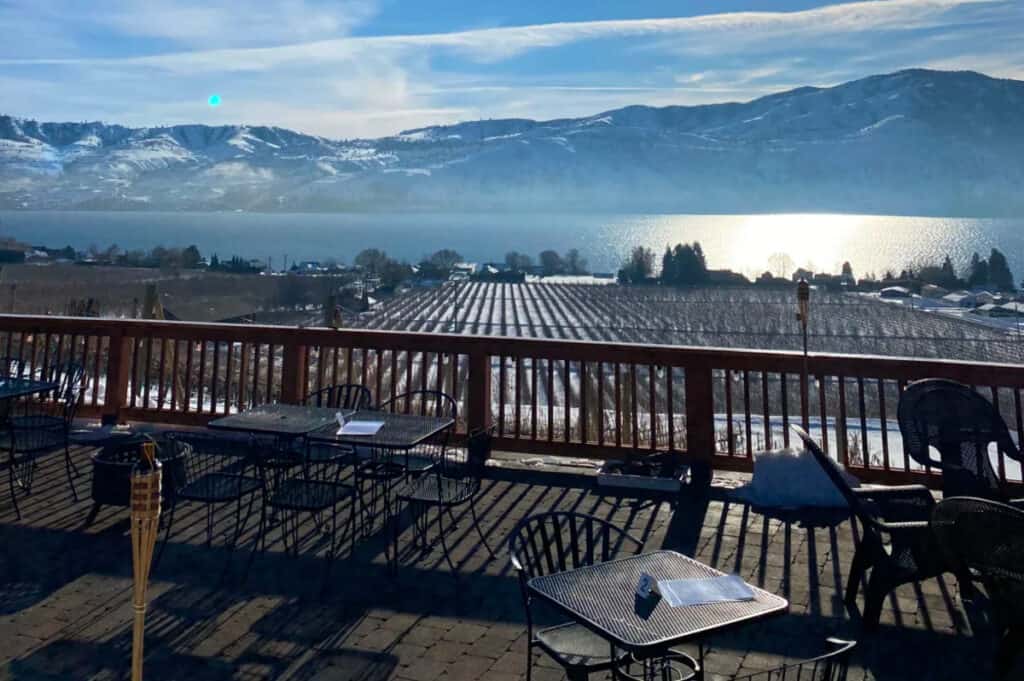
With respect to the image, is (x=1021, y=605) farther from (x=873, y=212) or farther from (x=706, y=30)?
(x=873, y=212)

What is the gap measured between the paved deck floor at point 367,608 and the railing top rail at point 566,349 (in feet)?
3.90

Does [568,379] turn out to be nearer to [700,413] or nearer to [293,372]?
[700,413]

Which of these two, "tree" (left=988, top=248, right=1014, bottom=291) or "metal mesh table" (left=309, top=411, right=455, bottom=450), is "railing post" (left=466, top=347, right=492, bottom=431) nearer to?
"metal mesh table" (left=309, top=411, right=455, bottom=450)

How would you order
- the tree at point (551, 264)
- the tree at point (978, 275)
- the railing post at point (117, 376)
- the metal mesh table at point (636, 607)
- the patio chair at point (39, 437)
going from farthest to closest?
the tree at point (551, 264) < the tree at point (978, 275) < the railing post at point (117, 376) < the patio chair at point (39, 437) < the metal mesh table at point (636, 607)

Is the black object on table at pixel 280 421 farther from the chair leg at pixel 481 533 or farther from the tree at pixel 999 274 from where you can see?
the tree at pixel 999 274

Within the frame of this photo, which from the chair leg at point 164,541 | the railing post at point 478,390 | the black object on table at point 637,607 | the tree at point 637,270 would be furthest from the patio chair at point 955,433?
the tree at point 637,270

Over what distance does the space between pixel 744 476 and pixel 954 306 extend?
14.2 m

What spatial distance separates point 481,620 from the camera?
3268 millimetres

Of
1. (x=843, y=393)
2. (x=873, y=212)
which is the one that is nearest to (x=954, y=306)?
(x=843, y=393)

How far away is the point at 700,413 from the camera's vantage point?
551cm

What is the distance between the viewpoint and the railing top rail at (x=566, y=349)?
491 centimetres

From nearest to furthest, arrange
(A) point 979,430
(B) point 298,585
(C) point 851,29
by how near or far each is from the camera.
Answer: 1. (B) point 298,585
2. (A) point 979,430
3. (C) point 851,29

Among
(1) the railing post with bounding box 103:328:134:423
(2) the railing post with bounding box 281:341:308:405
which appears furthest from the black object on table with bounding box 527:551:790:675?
(1) the railing post with bounding box 103:328:134:423

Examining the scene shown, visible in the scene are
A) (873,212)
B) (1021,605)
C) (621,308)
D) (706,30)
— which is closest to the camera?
(1021,605)
